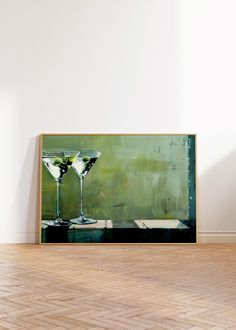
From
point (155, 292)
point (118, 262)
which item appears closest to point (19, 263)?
point (118, 262)

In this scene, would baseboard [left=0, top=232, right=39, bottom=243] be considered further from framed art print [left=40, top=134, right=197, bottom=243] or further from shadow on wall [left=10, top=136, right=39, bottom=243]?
framed art print [left=40, top=134, right=197, bottom=243]

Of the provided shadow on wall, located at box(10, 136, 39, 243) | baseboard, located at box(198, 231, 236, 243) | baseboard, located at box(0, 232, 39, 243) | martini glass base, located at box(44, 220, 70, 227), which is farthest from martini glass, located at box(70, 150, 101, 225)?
baseboard, located at box(198, 231, 236, 243)

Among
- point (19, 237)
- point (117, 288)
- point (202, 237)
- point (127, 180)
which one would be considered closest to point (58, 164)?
point (127, 180)

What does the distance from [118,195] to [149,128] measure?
2.80ft

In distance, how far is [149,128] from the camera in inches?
275

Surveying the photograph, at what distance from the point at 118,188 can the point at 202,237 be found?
1117 mm

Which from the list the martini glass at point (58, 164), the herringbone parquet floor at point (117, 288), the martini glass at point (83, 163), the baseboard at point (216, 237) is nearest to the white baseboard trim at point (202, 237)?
the baseboard at point (216, 237)

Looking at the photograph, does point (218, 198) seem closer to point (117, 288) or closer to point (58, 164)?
point (58, 164)

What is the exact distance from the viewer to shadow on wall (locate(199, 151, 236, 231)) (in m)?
6.96

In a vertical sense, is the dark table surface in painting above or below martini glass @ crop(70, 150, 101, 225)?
below

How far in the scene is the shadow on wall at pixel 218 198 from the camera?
6.96m

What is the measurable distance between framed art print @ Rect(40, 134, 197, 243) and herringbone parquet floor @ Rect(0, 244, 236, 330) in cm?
46

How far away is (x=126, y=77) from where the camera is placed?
23.0 feet

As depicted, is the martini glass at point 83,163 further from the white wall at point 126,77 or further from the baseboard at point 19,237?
the baseboard at point 19,237
